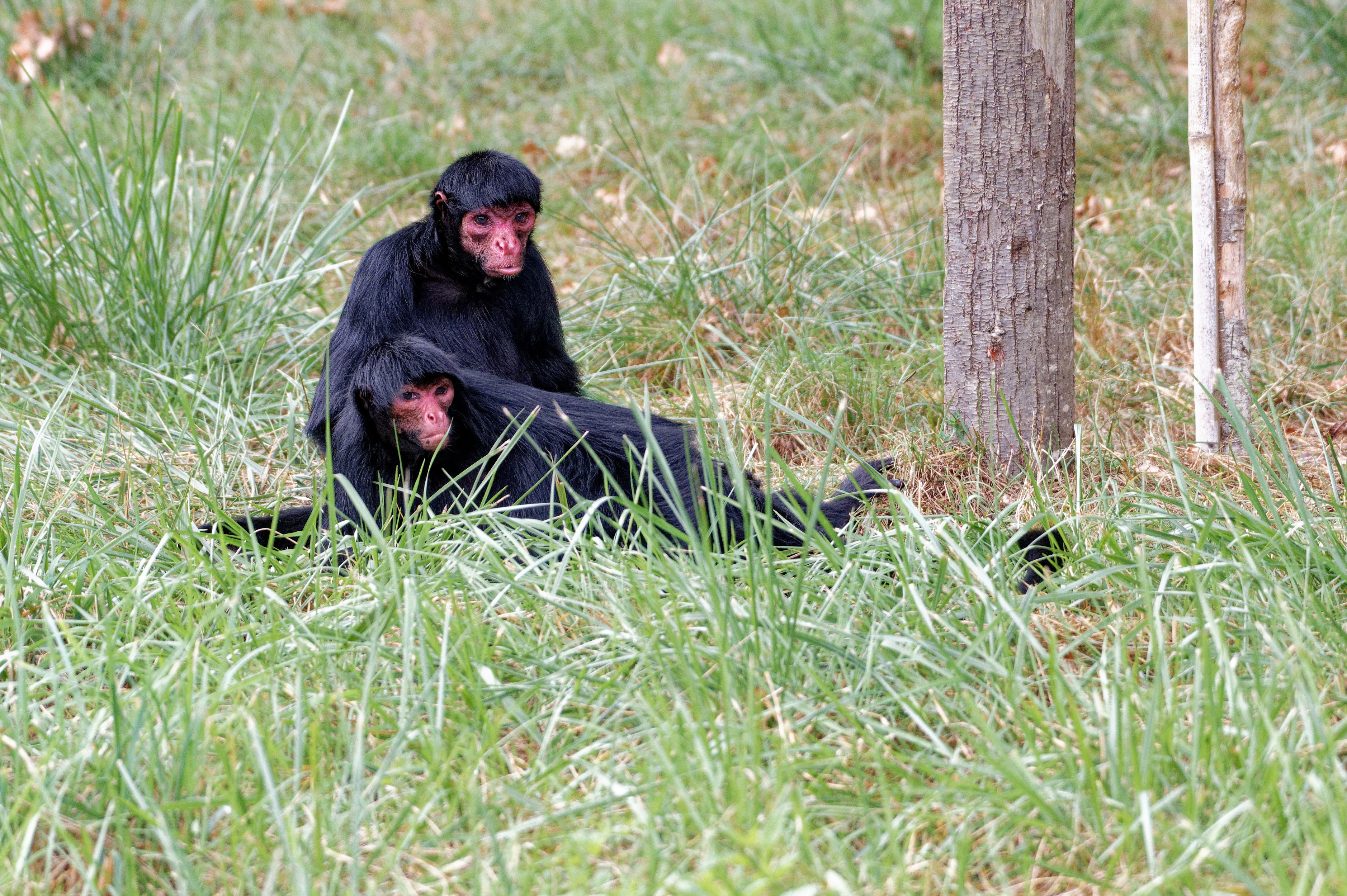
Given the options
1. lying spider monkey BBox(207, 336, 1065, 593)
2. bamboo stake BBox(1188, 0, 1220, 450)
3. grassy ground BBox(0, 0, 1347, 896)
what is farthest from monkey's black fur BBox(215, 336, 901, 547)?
bamboo stake BBox(1188, 0, 1220, 450)

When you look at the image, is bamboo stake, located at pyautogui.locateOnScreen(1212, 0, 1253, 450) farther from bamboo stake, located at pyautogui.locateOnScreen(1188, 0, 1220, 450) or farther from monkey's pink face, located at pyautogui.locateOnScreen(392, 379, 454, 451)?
monkey's pink face, located at pyautogui.locateOnScreen(392, 379, 454, 451)

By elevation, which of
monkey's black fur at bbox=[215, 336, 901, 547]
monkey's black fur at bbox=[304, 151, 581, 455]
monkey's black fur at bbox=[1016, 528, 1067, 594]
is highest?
monkey's black fur at bbox=[304, 151, 581, 455]

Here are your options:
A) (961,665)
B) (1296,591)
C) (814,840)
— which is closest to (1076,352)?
(1296,591)

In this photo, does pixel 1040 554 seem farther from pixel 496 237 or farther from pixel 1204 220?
pixel 496 237

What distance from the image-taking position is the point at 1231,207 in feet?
10.7

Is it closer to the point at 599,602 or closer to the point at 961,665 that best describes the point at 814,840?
the point at 961,665

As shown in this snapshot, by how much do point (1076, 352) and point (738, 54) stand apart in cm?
312

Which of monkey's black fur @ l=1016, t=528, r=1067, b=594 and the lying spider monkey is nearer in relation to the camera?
monkey's black fur @ l=1016, t=528, r=1067, b=594

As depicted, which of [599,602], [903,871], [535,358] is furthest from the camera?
[535,358]

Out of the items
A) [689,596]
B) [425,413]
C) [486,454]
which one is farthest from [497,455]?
[689,596]

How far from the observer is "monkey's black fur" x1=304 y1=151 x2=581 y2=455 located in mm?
3385

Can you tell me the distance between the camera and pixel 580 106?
6.32m

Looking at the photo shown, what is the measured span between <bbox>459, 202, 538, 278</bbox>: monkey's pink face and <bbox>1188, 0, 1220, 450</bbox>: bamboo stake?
1.76 metres

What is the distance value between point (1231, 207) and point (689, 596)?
6.17 feet
